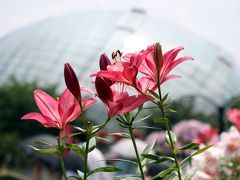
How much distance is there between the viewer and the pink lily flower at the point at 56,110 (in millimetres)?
763

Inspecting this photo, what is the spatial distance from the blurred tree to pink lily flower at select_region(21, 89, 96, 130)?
59.2ft

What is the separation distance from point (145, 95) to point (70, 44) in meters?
31.0

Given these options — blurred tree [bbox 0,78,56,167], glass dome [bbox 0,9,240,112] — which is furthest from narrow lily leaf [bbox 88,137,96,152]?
glass dome [bbox 0,9,240,112]

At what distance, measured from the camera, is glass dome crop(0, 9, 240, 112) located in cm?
3003

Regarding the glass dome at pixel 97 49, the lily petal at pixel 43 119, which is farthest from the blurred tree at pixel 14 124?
the lily petal at pixel 43 119

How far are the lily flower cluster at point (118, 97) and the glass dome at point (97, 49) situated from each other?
1077 inches

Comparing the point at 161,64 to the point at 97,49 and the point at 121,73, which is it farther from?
the point at 97,49

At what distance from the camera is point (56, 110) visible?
77cm

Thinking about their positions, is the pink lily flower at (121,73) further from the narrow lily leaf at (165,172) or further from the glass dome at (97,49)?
the glass dome at (97,49)

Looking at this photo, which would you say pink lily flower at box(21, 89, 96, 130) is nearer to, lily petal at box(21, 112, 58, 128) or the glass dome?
lily petal at box(21, 112, 58, 128)

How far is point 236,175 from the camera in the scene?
1311 millimetres

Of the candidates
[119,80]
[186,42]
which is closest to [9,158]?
[186,42]

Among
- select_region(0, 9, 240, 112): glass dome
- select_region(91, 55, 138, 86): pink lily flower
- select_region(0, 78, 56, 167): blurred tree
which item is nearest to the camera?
select_region(91, 55, 138, 86): pink lily flower

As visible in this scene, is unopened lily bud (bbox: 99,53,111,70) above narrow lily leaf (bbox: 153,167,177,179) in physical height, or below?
above
